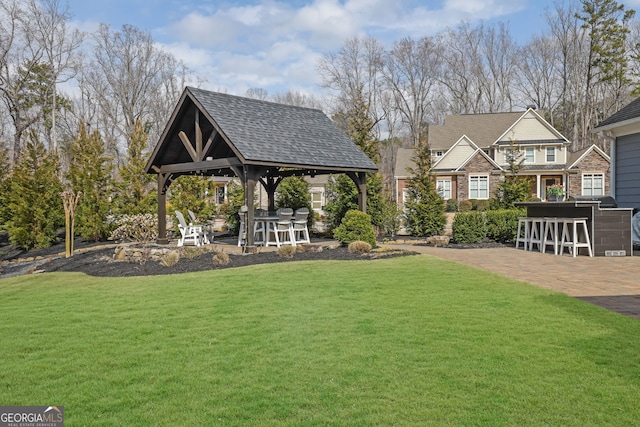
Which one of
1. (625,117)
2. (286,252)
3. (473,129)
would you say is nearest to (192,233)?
(286,252)

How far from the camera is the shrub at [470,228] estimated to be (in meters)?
14.6

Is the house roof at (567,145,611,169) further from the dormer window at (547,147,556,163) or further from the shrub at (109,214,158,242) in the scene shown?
the shrub at (109,214,158,242)

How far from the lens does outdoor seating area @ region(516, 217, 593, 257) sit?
11180 millimetres

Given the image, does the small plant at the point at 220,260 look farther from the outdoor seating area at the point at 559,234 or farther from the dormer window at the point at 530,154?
the dormer window at the point at 530,154

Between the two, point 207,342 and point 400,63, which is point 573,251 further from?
point 400,63

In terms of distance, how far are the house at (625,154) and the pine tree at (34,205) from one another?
17.5 metres

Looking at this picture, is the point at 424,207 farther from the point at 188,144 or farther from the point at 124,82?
the point at 124,82

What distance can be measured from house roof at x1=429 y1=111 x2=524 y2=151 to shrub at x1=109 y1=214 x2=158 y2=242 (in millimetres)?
26379

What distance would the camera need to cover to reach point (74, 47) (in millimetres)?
32344

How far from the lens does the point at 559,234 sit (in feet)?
42.2

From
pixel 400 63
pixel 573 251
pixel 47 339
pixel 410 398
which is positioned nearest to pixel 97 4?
pixel 47 339

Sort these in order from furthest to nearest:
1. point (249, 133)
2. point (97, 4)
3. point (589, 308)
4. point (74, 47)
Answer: point (74, 47)
point (97, 4)
point (249, 133)
point (589, 308)

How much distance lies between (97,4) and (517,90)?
38825 mm

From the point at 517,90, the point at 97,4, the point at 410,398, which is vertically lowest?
the point at 410,398
